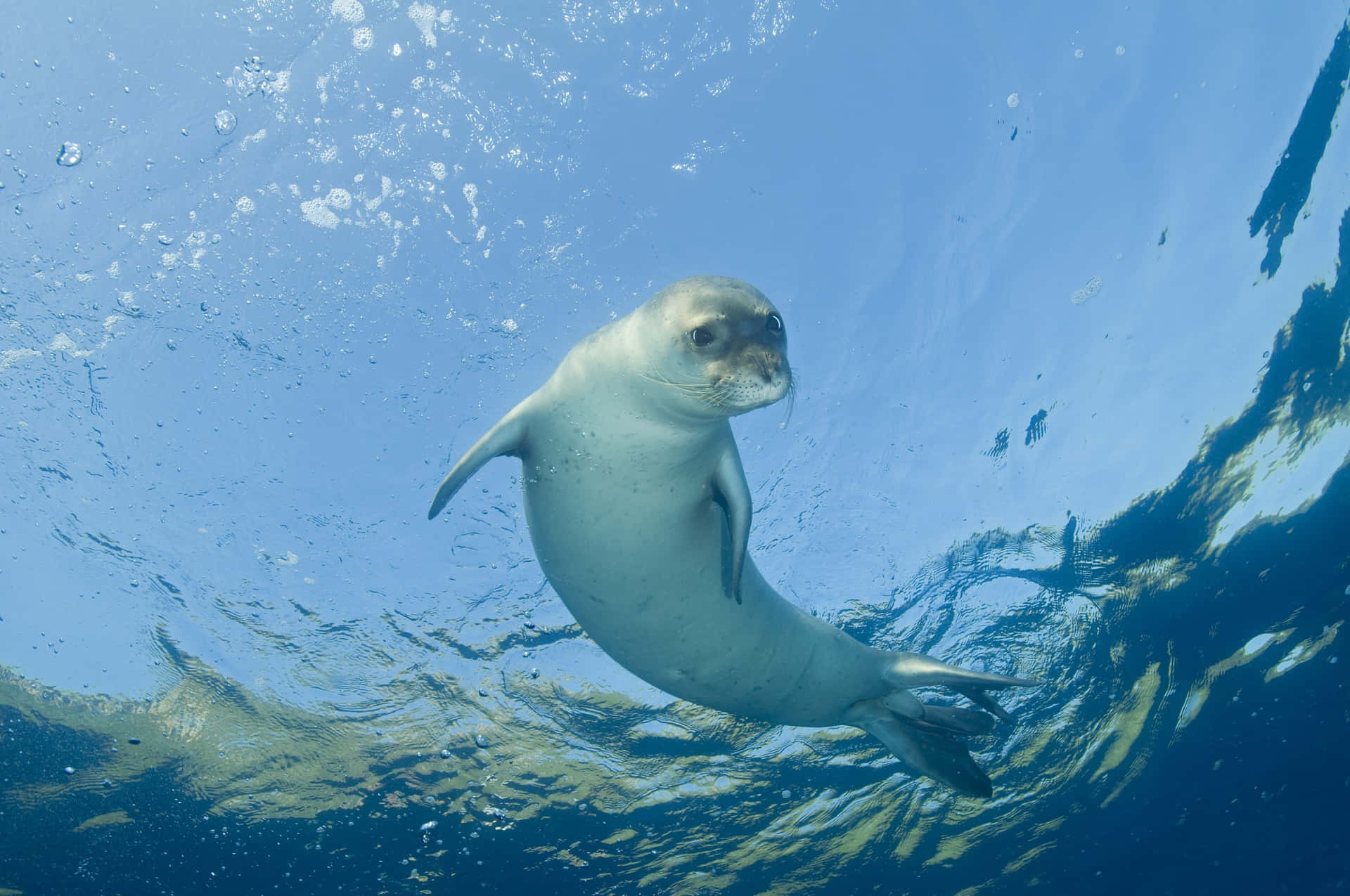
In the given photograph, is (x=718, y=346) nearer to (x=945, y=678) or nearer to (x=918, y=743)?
(x=945, y=678)

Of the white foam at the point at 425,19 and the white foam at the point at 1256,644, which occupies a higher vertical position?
the white foam at the point at 425,19

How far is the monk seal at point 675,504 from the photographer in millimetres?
3322

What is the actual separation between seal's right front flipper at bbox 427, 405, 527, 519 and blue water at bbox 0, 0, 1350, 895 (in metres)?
2.54

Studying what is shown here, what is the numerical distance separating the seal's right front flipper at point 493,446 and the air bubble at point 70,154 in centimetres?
424

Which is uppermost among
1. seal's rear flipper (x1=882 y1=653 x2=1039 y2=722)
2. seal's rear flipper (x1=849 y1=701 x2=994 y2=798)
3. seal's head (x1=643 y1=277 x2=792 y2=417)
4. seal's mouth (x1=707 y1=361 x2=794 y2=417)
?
seal's head (x1=643 y1=277 x2=792 y2=417)

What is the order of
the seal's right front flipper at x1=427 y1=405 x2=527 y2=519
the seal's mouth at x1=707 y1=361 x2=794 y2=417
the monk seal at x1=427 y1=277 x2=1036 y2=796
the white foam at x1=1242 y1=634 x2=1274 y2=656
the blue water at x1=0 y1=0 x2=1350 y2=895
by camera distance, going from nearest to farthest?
the seal's mouth at x1=707 y1=361 x2=794 y2=417
the monk seal at x1=427 y1=277 x2=1036 y2=796
the seal's right front flipper at x1=427 y1=405 x2=527 y2=519
the blue water at x1=0 y1=0 x2=1350 y2=895
the white foam at x1=1242 y1=634 x2=1274 y2=656

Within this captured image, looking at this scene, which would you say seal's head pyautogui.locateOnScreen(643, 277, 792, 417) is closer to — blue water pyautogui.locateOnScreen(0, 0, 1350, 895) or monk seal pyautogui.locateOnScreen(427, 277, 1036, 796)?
monk seal pyautogui.locateOnScreen(427, 277, 1036, 796)

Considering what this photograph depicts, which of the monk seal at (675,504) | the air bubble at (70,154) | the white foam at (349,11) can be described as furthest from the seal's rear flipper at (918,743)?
the air bubble at (70,154)

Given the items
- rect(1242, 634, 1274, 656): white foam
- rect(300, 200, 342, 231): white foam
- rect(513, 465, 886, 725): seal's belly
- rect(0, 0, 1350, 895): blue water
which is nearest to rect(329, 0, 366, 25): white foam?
rect(0, 0, 1350, 895): blue water

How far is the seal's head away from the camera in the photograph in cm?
304

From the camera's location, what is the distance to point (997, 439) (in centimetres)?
827

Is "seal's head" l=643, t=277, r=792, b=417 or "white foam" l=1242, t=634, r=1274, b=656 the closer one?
"seal's head" l=643, t=277, r=792, b=417

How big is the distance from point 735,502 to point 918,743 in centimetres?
297

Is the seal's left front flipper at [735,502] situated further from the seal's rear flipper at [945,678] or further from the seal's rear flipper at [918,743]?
the seal's rear flipper at [918,743]
